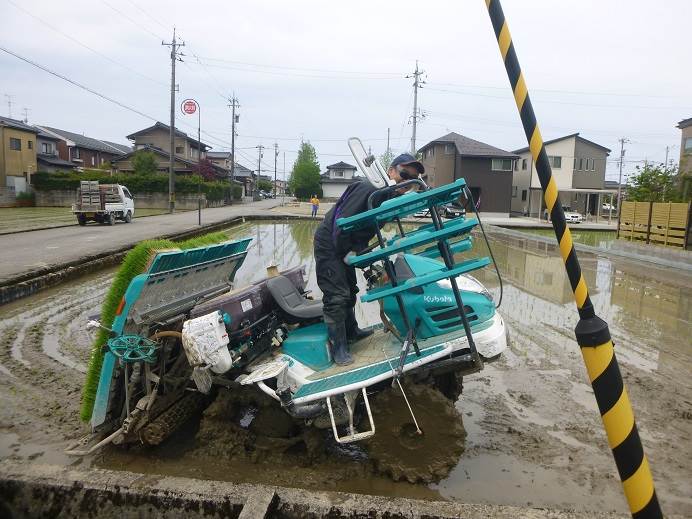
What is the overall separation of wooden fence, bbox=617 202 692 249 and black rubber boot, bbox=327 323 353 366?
580 inches

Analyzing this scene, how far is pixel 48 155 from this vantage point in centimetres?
4581

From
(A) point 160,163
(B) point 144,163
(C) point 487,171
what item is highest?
(A) point 160,163

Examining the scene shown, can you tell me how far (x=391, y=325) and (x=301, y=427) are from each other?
3.34ft

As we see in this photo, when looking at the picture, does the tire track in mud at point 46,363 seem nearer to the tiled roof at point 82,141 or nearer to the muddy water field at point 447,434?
the muddy water field at point 447,434

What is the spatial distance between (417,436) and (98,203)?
2309 cm

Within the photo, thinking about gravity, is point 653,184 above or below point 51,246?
above

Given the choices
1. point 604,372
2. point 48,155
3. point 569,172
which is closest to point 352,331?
point 604,372

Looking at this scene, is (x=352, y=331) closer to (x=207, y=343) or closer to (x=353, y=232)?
(x=353, y=232)

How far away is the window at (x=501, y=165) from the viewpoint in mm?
43400

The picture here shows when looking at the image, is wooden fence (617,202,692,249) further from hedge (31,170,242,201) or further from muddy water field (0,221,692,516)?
hedge (31,170,242,201)

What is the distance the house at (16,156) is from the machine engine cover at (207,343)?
38739 mm

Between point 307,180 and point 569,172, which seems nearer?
point 569,172

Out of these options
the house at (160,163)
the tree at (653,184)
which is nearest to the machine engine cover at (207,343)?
the tree at (653,184)

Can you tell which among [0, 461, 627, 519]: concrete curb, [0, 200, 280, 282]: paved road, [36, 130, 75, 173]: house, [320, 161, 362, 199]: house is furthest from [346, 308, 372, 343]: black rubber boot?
[320, 161, 362, 199]: house
